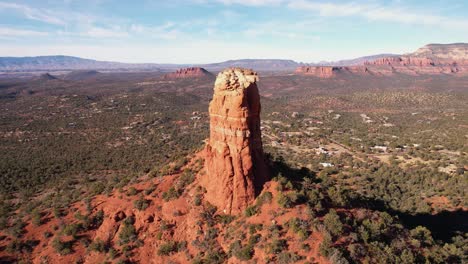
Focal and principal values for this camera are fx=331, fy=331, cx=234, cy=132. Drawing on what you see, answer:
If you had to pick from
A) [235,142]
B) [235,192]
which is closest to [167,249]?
[235,192]

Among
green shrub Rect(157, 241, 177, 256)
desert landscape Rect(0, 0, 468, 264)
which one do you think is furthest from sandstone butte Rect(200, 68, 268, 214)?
green shrub Rect(157, 241, 177, 256)

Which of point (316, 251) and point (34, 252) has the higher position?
point (316, 251)

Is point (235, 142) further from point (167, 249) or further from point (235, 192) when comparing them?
point (167, 249)

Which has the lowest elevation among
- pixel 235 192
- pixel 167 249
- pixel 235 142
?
pixel 167 249

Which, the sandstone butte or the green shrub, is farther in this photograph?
the sandstone butte

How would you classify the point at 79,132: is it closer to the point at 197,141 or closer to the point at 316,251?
the point at 197,141

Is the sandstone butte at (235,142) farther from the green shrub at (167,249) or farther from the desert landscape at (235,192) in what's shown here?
the green shrub at (167,249)

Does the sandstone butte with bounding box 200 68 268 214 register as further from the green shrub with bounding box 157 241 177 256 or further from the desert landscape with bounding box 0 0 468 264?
the green shrub with bounding box 157 241 177 256

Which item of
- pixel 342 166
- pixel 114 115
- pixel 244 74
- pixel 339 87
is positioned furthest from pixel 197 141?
pixel 339 87
